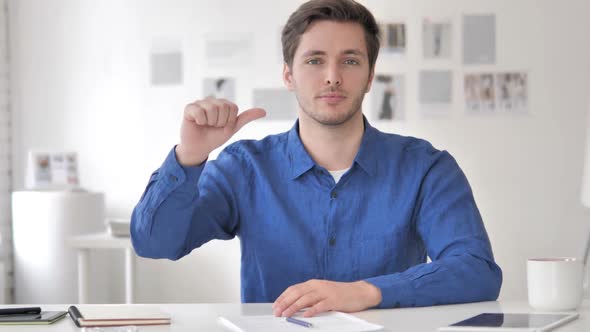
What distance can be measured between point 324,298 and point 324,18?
77 centimetres

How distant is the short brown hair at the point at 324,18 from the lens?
1995 mm

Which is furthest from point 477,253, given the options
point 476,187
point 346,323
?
point 476,187

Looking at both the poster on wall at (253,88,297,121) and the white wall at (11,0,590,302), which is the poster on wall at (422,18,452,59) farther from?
the poster on wall at (253,88,297,121)

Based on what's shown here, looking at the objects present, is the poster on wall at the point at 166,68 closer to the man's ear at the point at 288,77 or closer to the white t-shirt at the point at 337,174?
the man's ear at the point at 288,77

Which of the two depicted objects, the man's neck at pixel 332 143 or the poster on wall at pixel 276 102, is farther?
the poster on wall at pixel 276 102

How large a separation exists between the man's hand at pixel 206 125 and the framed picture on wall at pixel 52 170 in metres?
2.84

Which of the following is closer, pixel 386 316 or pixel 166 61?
pixel 386 316

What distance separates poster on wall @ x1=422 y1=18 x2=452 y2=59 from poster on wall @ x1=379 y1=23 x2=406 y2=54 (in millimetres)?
112

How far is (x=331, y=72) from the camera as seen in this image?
75.0 inches

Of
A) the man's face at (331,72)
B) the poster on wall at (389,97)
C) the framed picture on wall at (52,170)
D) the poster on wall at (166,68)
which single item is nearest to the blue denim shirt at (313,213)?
the man's face at (331,72)

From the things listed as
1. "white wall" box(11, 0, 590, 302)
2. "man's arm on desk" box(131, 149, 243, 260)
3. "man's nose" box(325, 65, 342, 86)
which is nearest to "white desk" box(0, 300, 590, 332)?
"man's arm on desk" box(131, 149, 243, 260)

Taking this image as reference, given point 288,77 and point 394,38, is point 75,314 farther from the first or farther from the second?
point 394,38

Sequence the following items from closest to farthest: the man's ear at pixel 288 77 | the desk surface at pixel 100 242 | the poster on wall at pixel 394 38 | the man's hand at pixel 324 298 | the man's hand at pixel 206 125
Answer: the man's hand at pixel 324 298, the man's hand at pixel 206 125, the man's ear at pixel 288 77, the desk surface at pixel 100 242, the poster on wall at pixel 394 38

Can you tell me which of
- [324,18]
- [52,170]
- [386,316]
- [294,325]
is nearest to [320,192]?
[324,18]
